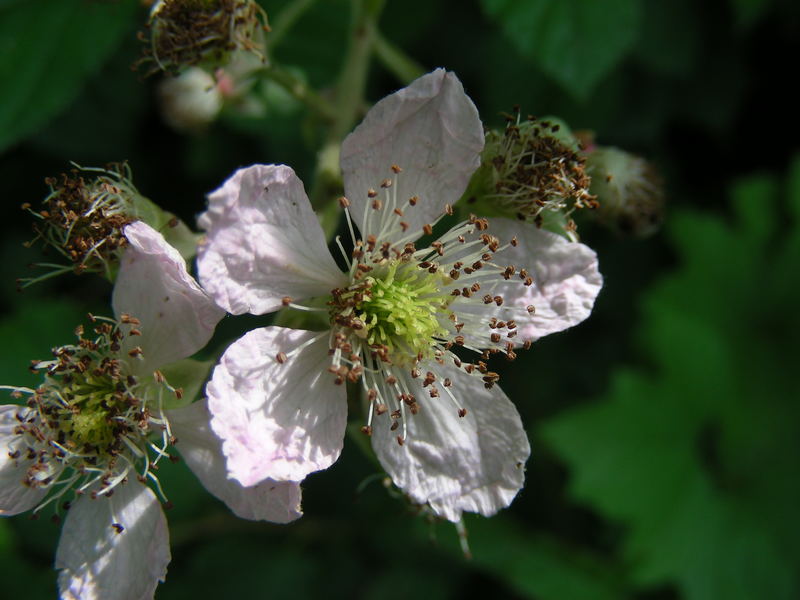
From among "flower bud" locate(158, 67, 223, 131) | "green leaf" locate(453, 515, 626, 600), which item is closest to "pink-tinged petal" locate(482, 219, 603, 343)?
"flower bud" locate(158, 67, 223, 131)

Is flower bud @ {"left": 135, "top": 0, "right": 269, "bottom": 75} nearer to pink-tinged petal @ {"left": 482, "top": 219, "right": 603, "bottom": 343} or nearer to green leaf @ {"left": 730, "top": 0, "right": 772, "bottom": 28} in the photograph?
pink-tinged petal @ {"left": 482, "top": 219, "right": 603, "bottom": 343}

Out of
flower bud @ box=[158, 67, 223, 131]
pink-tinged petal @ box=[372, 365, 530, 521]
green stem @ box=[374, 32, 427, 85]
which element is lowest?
pink-tinged petal @ box=[372, 365, 530, 521]

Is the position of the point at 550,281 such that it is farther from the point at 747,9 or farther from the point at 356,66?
the point at 747,9

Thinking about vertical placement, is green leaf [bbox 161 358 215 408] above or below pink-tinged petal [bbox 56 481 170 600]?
above

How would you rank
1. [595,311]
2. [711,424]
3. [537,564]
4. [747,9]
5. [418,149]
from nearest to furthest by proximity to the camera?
[418,149], [747,9], [537,564], [595,311], [711,424]

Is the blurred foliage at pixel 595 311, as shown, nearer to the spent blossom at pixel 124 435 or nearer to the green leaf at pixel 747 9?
the green leaf at pixel 747 9

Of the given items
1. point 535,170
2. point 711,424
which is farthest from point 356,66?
point 711,424

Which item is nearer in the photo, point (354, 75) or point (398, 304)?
point (398, 304)

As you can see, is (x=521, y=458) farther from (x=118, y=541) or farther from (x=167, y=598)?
(x=167, y=598)

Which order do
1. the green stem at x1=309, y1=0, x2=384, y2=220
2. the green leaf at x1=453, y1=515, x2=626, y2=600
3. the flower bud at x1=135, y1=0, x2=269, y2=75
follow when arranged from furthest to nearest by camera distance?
the green leaf at x1=453, y1=515, x2=626, y2=600 < the green stem at x1=309, y1=0, x2=384, y2=220 < the flower bud at x1=135, y1=0, x2=269, y2=75
